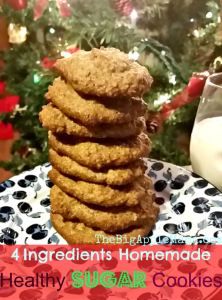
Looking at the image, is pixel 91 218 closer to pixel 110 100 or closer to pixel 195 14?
pixel 110 100

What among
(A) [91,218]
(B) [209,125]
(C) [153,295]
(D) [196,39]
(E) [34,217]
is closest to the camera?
(C) [153,295]

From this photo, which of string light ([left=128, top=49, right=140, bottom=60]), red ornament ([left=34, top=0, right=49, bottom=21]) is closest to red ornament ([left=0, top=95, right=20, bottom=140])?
red ornament ([left=34, top=0, right=49, bottom=21])

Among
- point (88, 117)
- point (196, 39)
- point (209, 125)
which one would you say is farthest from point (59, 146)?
point (196, 39)

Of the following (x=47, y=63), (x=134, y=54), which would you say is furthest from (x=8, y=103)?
(x=134, y=54)

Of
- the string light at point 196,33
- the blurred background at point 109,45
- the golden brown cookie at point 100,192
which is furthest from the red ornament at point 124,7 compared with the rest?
the golden brown cookie at point 100,192

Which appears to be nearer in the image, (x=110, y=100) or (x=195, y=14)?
(x=110, y=100)

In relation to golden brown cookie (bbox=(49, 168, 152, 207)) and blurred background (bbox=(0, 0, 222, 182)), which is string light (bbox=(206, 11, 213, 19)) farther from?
golden brown cookie (bbox=(49, 168, 152, 207))
